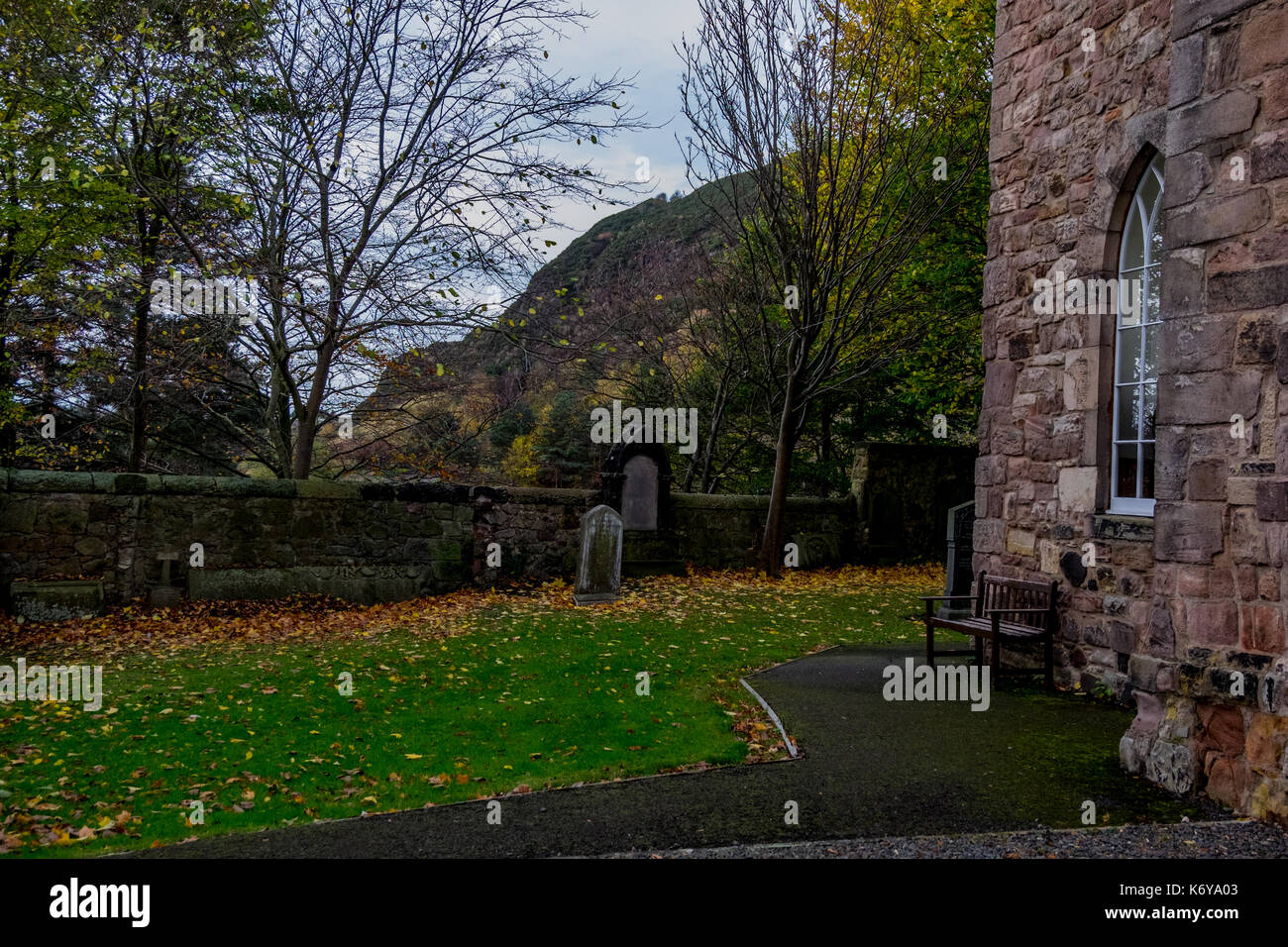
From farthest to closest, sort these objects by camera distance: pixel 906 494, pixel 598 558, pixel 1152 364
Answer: pixel 906 494 → pixel 598 558 → pixel 1152 364

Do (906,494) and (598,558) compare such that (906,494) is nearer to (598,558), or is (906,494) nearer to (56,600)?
(598,558)

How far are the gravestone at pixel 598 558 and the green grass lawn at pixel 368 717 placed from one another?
1.41 m

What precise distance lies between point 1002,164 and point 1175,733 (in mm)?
5548

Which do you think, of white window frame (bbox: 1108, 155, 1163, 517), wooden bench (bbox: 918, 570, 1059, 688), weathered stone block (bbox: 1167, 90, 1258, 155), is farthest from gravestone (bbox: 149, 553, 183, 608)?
weathered stone block (bbox: 1167, 90, 1258, 155)

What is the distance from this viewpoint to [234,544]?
10797 mm

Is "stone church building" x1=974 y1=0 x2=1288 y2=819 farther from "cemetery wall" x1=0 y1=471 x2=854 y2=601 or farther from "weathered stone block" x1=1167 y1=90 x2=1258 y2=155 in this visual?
"cemetery wall" x1=0 y1=471 x2=854 y2=601

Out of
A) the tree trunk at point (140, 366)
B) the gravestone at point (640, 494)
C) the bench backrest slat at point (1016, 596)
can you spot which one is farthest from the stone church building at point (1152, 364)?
the tree trunk at point (140, 366)

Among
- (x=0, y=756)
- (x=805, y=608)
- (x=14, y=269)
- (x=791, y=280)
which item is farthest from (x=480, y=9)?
(x=0, y=756)

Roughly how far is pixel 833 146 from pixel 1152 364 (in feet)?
31.4

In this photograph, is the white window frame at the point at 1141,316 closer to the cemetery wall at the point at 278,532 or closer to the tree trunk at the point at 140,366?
the cemetery wall at the point at 278,532

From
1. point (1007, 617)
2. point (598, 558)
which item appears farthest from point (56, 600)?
point (1007, 617)

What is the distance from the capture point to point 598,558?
1221 cm

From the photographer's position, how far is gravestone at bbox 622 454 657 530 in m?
14.6

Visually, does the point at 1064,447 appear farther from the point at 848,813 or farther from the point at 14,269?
the point at 14,269
